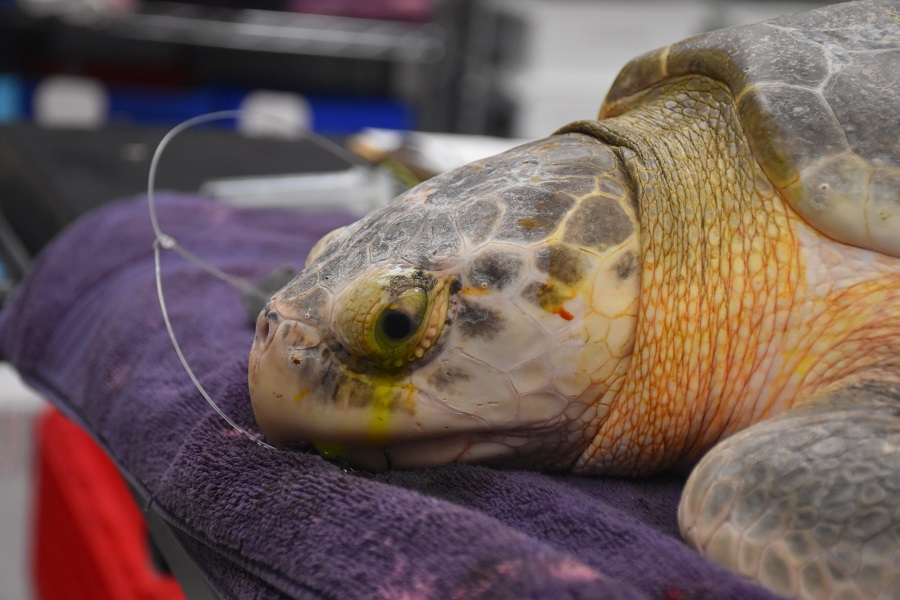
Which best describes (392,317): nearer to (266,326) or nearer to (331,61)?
(266,326)

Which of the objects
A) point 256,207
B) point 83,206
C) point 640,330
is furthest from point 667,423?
point 83,206

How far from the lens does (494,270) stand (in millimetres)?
558

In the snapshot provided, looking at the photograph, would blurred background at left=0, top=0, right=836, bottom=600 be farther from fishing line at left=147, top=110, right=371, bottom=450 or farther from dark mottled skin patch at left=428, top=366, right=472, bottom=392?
dark mottled skin patch at left=428, top=366, right=472, bottom=392

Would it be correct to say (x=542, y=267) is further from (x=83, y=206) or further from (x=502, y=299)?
(x=83, y=206)

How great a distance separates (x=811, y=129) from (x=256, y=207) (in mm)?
1064

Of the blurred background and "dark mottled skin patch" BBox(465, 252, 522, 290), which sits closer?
"dark mottled skin patch" BBox(465, 252, 522, 290)

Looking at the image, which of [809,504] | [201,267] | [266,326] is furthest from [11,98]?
[809,504]

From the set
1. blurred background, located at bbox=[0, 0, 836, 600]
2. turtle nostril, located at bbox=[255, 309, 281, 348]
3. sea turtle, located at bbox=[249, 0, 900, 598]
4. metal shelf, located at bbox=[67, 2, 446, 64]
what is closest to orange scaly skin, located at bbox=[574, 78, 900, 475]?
sea turtle, located at bbox=[249, 0, 900, 598]

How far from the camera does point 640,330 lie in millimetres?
584

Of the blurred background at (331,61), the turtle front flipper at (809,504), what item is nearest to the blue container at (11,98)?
the blurred background at (331,61)

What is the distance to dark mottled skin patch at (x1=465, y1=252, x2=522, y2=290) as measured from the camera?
0.56 meters

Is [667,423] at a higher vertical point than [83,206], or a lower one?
higher

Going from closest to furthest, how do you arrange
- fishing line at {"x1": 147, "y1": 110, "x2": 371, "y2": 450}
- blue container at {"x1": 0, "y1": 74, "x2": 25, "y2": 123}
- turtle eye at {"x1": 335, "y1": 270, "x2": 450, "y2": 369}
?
turtle eye at {"x1": 335, "y1": 270, "x2": 450, "y2": 369}
fishing line at {"x1": 147, "y1": 110, "x2": 371, "y2": 450}
blue container at {"x1": 0, "y1": 74, "x2": 25, "y2": 123}

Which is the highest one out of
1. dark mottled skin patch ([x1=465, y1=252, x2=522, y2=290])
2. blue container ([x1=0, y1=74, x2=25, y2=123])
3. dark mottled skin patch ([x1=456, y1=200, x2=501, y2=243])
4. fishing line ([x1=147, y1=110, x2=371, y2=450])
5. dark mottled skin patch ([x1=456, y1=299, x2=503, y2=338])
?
dark mottled skin patch ([x1=456, y1=200, x2=501, y2=243])
